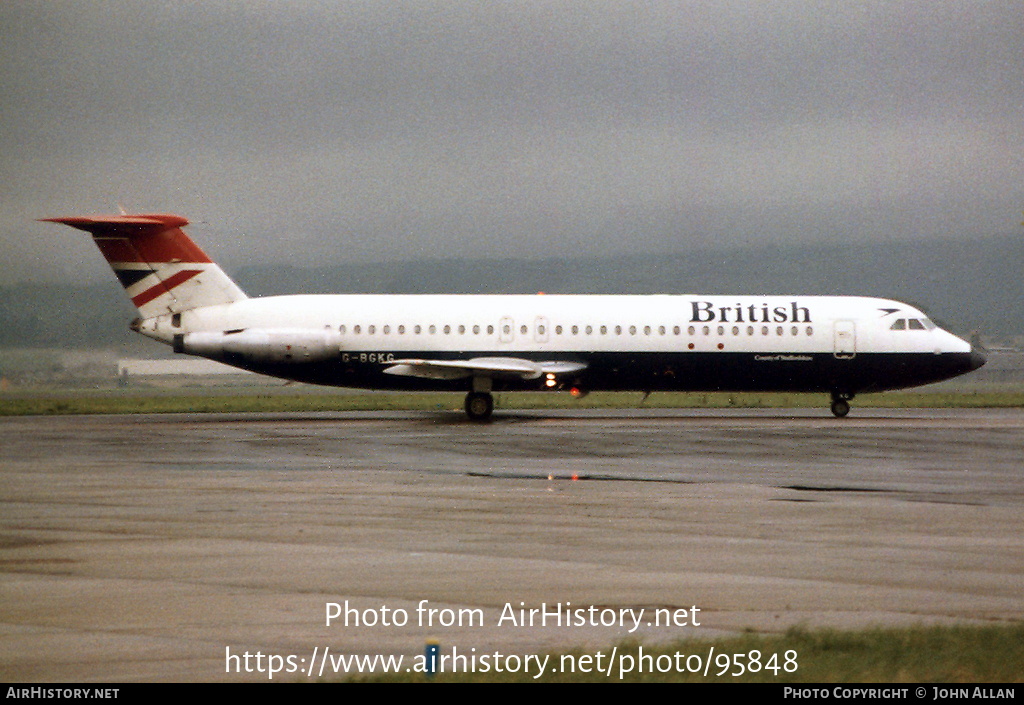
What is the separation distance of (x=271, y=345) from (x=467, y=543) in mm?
20500

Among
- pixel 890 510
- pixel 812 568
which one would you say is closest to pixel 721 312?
pixel 890 510

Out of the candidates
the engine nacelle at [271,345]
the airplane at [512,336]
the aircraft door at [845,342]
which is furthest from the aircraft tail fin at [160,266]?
the aircraft door at [845,342]

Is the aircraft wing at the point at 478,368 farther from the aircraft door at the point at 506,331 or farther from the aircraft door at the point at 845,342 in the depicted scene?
the aircraft door at the point at 845,342

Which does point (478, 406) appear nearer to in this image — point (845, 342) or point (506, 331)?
point (506, 331)

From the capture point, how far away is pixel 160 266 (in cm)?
3089

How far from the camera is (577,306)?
31.0 meters

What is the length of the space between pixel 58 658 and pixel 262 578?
8.18ft

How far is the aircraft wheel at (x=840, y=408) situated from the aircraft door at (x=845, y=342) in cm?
157

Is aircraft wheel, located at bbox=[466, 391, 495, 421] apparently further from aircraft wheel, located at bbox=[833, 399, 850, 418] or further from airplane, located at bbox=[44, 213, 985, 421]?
aircraft wheel, located at bbox=[833, 399, 850, 418]

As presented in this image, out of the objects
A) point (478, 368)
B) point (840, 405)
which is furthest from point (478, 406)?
point (840, 405)

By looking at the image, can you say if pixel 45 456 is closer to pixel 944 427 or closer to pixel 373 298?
pixel 373 298

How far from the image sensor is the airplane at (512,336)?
99.3 feet

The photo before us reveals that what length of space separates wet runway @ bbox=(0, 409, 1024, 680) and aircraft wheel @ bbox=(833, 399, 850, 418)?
11042 millimetres

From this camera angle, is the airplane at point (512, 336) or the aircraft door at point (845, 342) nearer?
the airplane at point (512, 336)
